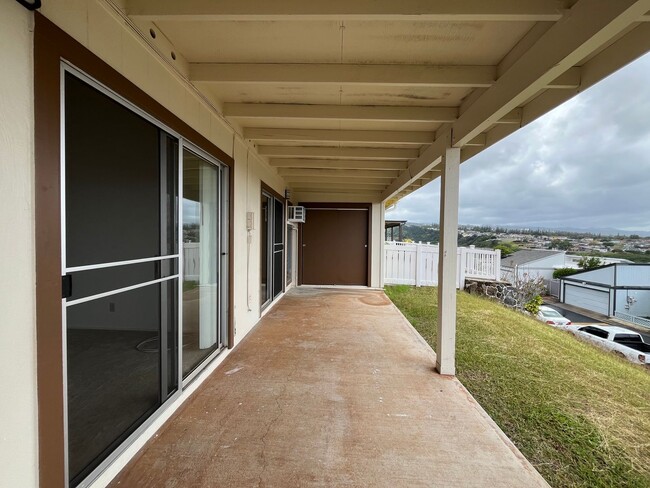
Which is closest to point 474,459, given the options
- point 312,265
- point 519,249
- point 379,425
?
point 379,425

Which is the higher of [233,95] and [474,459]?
[233,95]

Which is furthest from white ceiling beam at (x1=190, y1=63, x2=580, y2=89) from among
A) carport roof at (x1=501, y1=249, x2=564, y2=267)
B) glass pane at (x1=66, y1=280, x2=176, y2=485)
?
carport roof at (x1=501, y1=249, x2=564, y2=267)

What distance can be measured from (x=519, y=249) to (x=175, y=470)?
27853mm

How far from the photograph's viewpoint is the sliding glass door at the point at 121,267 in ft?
4.95

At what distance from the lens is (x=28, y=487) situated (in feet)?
3.80

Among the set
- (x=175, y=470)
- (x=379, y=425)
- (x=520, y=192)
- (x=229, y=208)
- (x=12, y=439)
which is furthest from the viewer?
(x=520, y=192)

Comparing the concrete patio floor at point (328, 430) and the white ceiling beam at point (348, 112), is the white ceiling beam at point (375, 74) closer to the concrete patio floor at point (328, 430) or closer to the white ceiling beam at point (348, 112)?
the white ceiling beam at point (348, 112)

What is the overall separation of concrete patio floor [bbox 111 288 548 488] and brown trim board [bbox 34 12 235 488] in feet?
2.19

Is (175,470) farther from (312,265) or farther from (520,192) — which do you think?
(520,192)

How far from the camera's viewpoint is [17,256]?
1118 mm

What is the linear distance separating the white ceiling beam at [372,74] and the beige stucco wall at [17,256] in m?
1.45

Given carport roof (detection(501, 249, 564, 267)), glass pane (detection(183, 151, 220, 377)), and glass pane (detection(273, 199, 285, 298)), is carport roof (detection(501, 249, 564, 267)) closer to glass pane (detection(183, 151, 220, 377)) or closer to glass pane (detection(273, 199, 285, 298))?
glass pane (detection(273, 199, 285, 298))

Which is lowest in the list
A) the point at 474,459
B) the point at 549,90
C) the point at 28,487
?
the point at 474,459

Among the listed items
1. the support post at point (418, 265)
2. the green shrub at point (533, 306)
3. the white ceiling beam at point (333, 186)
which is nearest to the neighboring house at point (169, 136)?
the white ceiling beam at point (333, 186)
